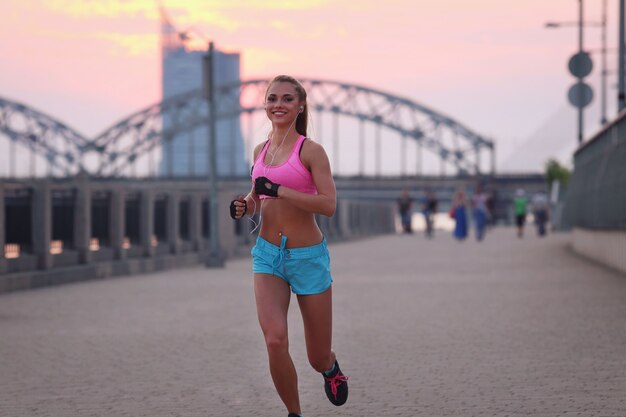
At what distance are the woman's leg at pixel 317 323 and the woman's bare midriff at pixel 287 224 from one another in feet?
0.94

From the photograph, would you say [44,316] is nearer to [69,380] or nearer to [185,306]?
[185,306]

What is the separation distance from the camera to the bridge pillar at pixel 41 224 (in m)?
19.9

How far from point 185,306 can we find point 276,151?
9.21 metres

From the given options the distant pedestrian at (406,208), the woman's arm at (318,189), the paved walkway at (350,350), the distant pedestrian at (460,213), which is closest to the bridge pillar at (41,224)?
the paved walkway at (350,350)

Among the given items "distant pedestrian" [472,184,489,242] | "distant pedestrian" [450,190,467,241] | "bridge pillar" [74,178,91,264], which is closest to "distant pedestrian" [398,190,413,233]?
"distant pedestrian" [472,184,489,242]

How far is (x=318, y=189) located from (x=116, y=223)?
A: 17234 millimetres

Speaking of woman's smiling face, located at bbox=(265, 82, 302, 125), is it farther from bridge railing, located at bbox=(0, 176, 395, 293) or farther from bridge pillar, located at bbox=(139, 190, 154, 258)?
bridge pillar, located at bbox=(139, 190, 154, 258)

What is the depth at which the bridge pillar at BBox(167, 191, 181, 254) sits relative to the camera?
27094 mm

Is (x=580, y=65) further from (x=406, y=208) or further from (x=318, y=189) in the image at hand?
(x=406, y=208)

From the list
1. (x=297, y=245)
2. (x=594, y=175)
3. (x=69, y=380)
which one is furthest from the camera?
(x=594, y=175)

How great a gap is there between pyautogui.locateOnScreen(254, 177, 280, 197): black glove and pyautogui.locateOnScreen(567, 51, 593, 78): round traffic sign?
83.0ft

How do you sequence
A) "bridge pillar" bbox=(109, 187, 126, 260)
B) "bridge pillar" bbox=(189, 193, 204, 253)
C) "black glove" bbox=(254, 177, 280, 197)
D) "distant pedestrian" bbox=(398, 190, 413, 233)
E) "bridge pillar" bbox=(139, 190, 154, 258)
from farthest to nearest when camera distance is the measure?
"distant pedestrian" bbox=(398, 190, 413, 233) < "bridge pillar" bbox=(189, 193, 204, 253) < "bridge pillar" bbox=(139, 190, 154, 258) < "bridge pillar" bbox=(109, 187, 126, 260) < "black glove" bbox=(254, 177, 280, 197)

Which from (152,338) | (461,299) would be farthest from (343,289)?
(152,338)

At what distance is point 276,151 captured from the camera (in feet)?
22.4
